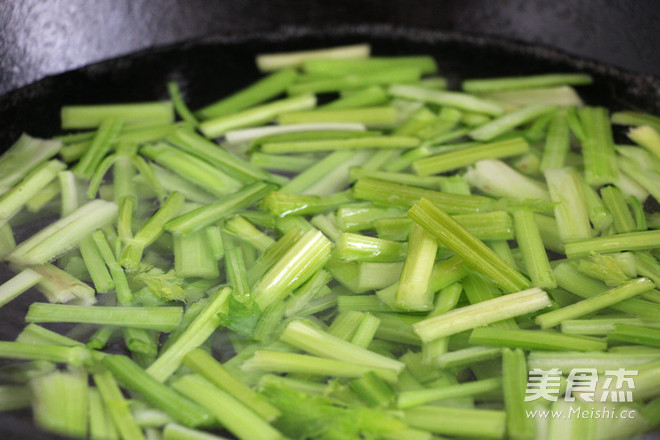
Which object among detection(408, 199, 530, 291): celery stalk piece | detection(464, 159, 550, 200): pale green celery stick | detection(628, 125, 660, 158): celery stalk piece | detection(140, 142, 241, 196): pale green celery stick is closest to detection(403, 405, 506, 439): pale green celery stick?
detection(408, 199, 530, 291): celery stalk piece

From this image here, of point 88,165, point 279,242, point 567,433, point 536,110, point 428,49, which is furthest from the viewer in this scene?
point 428,49

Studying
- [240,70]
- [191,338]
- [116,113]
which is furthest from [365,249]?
[240,70]

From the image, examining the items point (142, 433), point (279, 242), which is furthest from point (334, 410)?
point (279, 242)

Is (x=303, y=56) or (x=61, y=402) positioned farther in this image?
(x=303, y=56)

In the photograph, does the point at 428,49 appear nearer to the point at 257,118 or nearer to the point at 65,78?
the point at 257,118

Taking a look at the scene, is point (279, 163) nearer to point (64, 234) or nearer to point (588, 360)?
point (64, 234)
